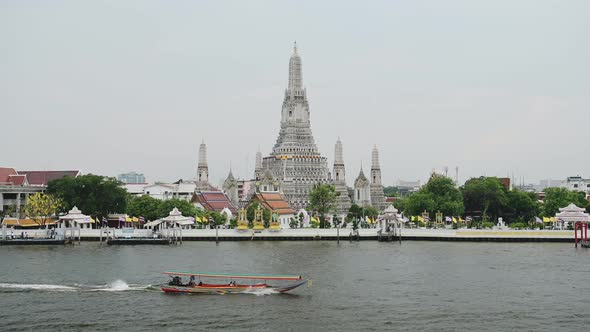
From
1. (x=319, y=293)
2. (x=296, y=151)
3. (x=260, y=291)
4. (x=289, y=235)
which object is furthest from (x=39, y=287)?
(x=296, y=151)

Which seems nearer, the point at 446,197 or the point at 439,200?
the point at 439,200

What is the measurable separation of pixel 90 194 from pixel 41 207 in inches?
259

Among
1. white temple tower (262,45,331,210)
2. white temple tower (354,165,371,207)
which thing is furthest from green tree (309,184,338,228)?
white temple tower (354,165,371,207)

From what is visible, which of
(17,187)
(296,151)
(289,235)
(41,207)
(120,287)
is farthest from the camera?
(296,151)

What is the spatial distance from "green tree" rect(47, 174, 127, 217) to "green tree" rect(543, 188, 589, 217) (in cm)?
5908

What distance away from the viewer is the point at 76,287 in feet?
172

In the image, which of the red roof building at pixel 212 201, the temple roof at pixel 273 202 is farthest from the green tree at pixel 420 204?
the red roof building at pixel 212 201

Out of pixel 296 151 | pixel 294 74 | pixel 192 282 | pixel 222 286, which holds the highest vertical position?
pixel 294 74

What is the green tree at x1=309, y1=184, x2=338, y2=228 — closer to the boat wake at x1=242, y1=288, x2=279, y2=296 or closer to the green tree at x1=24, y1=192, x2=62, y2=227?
the green tree at x1=24, y1=192, x2=62, y2=227

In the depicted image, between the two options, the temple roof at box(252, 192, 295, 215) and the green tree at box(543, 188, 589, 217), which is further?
the temple roof at box(252, 192, 295, 215)

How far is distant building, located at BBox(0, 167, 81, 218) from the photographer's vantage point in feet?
383

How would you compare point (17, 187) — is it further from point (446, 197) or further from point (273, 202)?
point (446, 197)

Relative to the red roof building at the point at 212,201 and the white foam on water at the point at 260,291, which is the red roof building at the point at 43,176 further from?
→ the white foam on water at the point at 260,291

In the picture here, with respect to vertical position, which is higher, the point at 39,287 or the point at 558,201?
the point at 558,201
